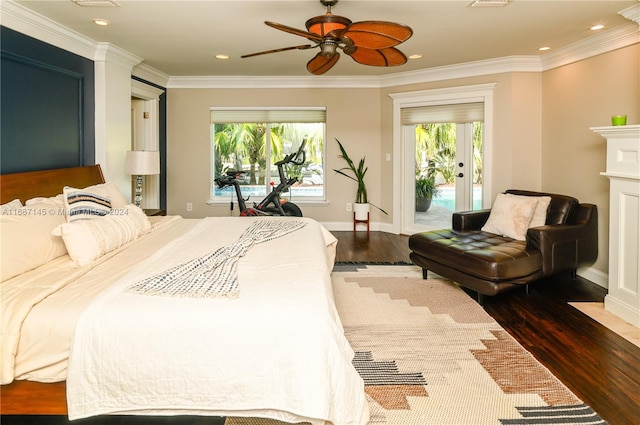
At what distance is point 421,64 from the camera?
5629mm

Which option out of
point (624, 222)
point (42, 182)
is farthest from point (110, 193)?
point (624, 222)

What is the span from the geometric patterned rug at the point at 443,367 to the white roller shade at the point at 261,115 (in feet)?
11.7

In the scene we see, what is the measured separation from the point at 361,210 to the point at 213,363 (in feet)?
16.4

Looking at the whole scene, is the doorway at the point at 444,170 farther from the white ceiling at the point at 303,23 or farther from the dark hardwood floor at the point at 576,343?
the dark hardwood floor at the point at 576,343

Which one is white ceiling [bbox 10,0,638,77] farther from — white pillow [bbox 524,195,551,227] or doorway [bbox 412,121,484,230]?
white pillow [bbox 524,195,551,227]

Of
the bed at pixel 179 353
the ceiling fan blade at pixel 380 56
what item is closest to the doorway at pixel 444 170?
the ceiling fan blade at pixel 380 56

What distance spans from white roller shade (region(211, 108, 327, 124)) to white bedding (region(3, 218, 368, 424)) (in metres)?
5.21

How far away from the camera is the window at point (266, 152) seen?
6.88 metres

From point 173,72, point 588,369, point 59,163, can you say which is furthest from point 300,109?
point 588,369

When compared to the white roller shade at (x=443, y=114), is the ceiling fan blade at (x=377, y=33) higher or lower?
lower

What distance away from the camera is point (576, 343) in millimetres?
2893

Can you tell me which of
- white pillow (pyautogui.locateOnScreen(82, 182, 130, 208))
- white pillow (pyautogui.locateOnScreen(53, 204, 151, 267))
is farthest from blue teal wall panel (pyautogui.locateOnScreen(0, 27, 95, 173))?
white pillow (pyautogui.locateOnScreen(53, 204, 151, 267))

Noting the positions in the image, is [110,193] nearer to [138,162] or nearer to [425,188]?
[138,162]

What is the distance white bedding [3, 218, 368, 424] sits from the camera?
69.6 inches
